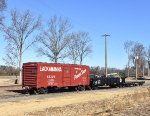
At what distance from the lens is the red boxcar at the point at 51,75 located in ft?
133

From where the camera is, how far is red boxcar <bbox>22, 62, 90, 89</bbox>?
4066 centimetres

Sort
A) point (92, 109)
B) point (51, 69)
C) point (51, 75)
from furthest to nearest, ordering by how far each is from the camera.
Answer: point (51, 69)
point (51, 75)
point (92, 109)

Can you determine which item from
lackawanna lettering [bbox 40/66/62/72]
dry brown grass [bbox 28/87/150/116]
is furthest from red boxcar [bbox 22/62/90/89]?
dry brown grass [bbox 28/87/150/116]

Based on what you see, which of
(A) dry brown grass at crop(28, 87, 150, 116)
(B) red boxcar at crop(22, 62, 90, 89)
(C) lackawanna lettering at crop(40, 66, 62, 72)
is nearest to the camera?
(A) dry brown grass at crop(28, 87, 150, 116)

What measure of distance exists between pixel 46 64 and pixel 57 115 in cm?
2289

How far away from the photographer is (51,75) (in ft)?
139

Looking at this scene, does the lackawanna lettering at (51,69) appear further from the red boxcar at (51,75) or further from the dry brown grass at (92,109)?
the dry brown grass at (92,109)

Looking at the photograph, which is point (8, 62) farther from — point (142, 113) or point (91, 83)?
point (142, 113)

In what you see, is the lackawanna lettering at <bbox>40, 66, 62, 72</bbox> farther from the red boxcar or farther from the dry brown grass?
the dry brown grass

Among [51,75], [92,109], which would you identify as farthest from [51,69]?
[92,109]

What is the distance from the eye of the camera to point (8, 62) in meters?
64.9

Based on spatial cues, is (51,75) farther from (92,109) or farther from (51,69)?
(92,109)

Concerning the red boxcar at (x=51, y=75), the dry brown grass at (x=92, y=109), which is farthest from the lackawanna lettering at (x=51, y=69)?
the dry brown grass at (x=92, y=109)

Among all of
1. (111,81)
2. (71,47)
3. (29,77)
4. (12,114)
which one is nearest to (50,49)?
(71,47)
